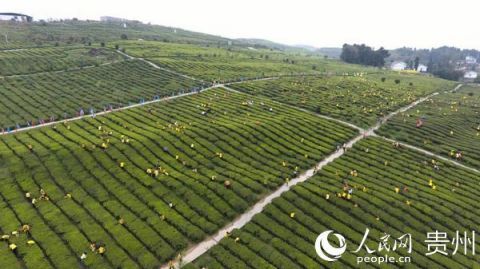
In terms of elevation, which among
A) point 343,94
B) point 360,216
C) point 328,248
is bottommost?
point 328,248

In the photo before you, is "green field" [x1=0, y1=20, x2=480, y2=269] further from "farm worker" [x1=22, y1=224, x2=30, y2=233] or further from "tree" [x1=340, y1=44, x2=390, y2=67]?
"tree" [x1=340, y1=44, x2=390, y2=67]

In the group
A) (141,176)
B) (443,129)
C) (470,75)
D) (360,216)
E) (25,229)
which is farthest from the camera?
(470,75)

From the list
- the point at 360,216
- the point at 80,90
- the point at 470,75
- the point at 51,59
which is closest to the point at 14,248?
the point at 360,216

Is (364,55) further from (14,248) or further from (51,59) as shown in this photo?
(14,248)

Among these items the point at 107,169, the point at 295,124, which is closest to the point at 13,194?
the point at 107,169

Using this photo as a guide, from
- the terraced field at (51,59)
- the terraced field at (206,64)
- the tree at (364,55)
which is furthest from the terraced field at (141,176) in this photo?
the tree at (364,55)

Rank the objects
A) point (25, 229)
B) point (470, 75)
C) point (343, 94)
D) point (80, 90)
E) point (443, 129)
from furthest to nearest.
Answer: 1. point (470, 75)
2. point (343, 94)
3. point (80, 90)
4. point (443, 129)
5. point (25, 229)

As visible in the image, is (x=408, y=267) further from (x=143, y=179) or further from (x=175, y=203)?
(x=143, y=179)
